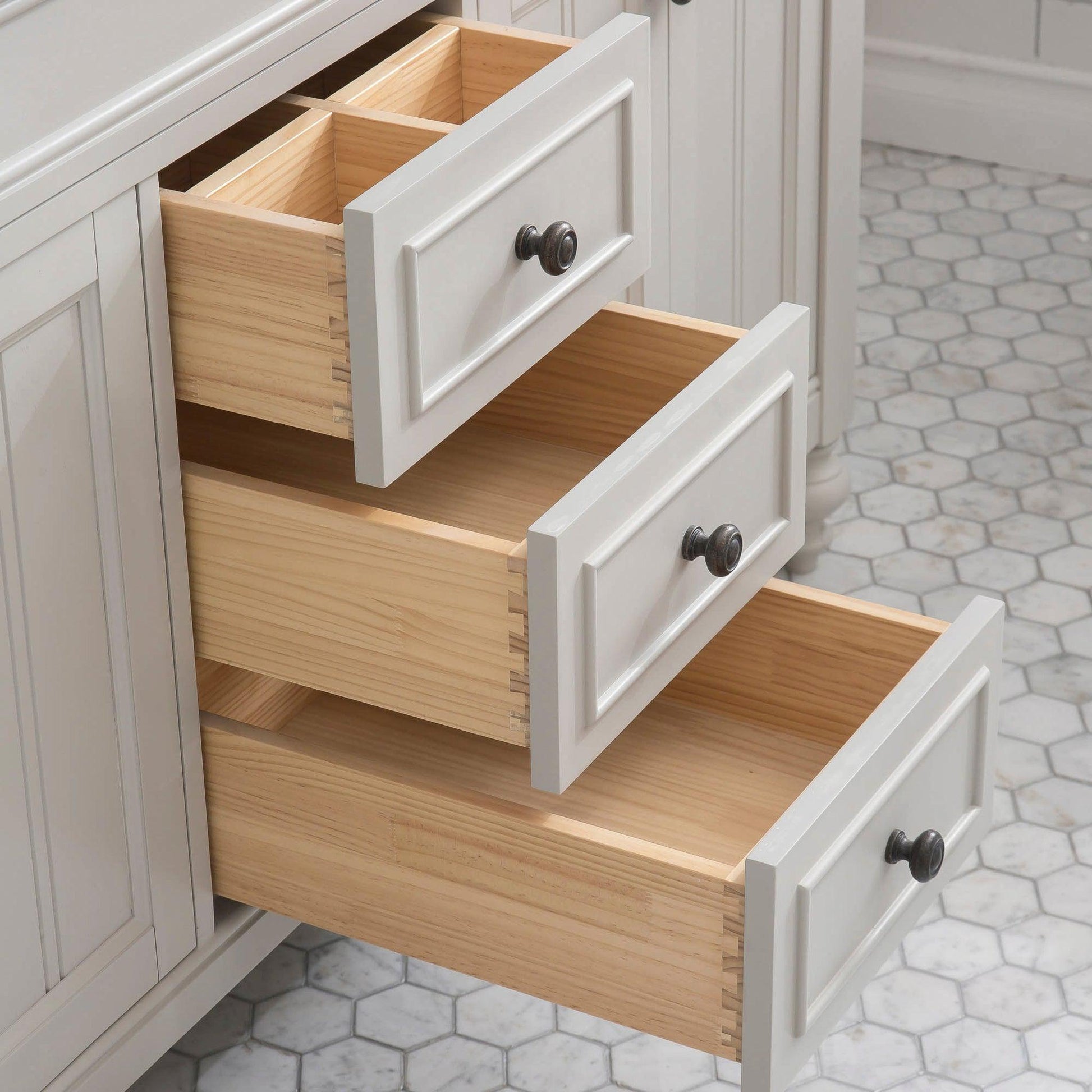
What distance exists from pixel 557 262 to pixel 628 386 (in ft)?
0.68

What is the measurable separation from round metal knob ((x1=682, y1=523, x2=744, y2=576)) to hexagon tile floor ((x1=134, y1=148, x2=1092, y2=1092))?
54 cm

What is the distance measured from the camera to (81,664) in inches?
41.7

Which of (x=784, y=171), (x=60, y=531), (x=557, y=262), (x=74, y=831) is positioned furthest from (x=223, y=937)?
(x=784, y=171)

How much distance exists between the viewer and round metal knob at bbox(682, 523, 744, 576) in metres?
1.08

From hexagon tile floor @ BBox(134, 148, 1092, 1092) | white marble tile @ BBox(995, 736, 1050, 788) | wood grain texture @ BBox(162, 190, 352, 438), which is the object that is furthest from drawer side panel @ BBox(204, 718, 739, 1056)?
white marble tile @ BBox(995, 736, 1050, 788)

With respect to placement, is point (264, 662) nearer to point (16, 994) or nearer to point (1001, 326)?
point (16, 994)

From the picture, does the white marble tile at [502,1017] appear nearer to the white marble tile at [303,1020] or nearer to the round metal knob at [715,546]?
the white marble tile at [303,1020]

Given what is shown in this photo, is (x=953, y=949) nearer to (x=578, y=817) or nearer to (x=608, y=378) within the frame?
(x=578, y=817)

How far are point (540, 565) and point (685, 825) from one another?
12.6 inches

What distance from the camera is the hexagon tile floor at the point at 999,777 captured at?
147cm

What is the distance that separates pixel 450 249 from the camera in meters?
1.00

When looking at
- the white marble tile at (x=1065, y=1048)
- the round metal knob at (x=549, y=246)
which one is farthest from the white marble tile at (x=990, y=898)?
the round metal knob at (x=549, y=246)

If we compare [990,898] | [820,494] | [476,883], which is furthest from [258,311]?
[820,494]

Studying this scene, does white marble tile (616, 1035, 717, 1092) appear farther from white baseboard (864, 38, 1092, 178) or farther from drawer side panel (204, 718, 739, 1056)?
white baseboard (864, 38, 1092, 178)
